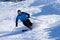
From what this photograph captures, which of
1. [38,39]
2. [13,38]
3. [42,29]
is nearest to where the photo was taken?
[38,39]

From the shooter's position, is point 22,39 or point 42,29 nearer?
point 22,39

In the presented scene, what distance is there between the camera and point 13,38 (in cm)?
1130

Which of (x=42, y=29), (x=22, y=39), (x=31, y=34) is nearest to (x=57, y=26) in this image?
(x=42, y=29)

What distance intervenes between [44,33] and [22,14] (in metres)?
2.06

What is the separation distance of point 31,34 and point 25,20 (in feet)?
5.15

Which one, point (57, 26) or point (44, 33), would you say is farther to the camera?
point (57, 26)

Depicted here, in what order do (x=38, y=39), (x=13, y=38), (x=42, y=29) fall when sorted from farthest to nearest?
(x=42, y=29), (x=13, y=38), (x=38, y=39)

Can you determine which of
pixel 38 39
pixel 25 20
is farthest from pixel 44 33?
pixel 25 20

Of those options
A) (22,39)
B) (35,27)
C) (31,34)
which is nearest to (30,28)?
(35,27)

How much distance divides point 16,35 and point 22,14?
5.42ft

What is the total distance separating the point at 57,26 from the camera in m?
12.6

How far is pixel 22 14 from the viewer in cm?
1309

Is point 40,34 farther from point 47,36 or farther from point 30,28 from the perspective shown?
point 30,28

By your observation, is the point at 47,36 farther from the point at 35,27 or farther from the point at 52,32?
the point at 35,27
